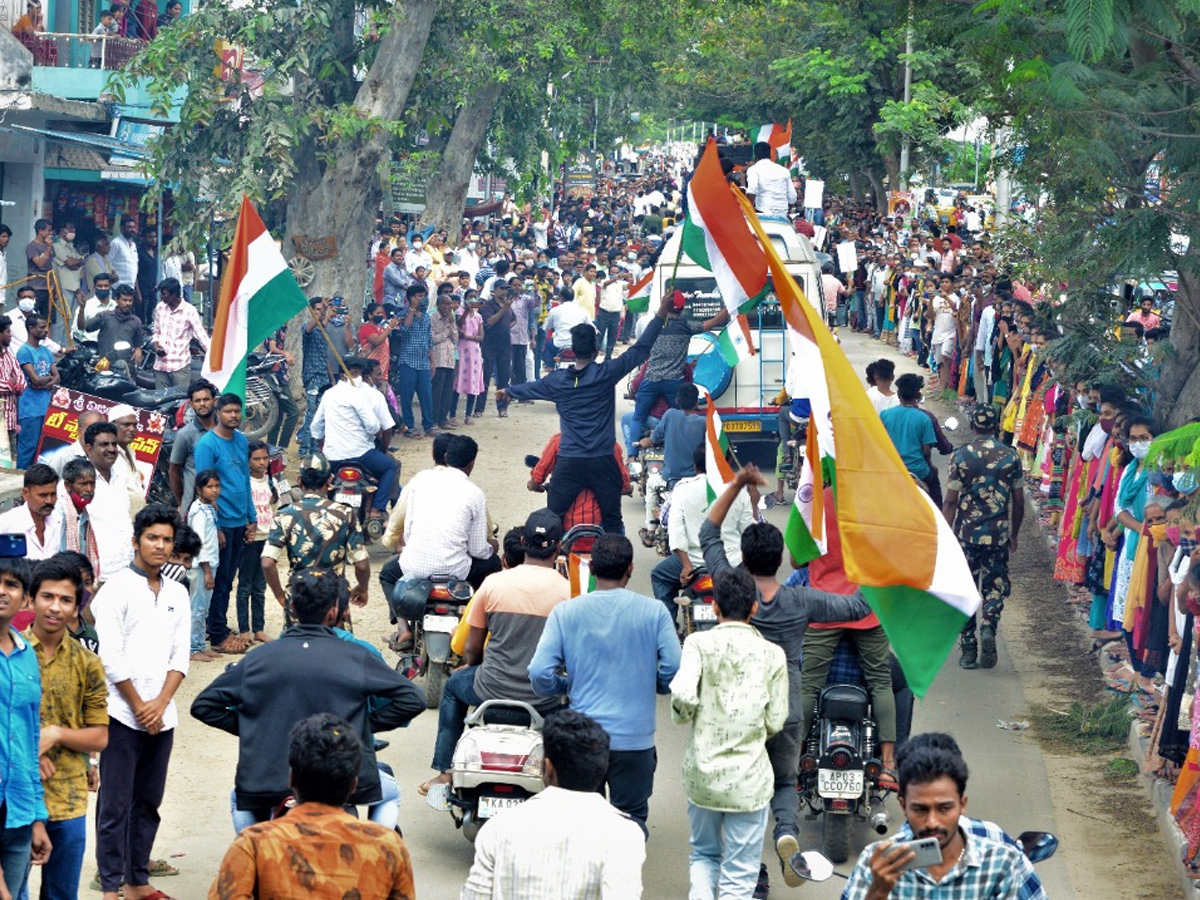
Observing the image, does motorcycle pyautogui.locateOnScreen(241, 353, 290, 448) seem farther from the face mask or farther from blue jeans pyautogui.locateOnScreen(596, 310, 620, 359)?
blue jeans pyautogui.locateOnScreen(596, 310, 620, 359)

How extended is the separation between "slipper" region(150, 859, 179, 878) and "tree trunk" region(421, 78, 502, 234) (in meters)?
23.2

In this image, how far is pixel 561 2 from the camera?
86.5 ft

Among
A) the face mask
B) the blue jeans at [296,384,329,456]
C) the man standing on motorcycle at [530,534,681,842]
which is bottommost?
the blue jeans at [296,384,329,456]

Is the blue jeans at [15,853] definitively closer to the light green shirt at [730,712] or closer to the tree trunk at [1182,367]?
the light green shirt at [730,712]

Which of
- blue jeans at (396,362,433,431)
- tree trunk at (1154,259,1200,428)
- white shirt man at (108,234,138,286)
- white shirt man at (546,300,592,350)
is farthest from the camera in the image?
white shirt man at (546,300,592,350)

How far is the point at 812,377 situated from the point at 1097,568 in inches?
215

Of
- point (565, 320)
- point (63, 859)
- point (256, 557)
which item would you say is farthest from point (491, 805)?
point (565, 320)

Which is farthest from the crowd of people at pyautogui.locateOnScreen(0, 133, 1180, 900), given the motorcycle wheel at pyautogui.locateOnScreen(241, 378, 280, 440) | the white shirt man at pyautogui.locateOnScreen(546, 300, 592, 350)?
the white shirt man at pyautogui.locateOnScreen(546, 300, 592, 350)

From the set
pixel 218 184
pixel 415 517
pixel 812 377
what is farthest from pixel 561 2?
pixel 812 377

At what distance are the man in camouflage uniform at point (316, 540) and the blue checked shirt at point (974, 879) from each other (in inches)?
234

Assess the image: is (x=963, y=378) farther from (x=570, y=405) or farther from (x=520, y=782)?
(x=520, y=782)

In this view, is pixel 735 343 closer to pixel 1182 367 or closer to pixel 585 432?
pixel 585 432

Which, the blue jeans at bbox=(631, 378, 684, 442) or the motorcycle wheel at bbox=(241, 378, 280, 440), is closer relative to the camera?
the blue jeans at bbox=(631, 378, 684, 442)

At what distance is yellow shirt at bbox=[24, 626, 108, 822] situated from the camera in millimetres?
6176
